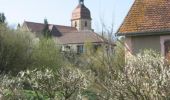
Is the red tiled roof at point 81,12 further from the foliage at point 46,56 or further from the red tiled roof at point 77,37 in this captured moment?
the foliage at point 46,56

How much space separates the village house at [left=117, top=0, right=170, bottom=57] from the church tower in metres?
101

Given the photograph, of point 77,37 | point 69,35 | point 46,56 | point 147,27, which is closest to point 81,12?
point 69,35

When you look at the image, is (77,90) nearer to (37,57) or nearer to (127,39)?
(127,39)

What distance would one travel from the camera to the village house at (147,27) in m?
21.9

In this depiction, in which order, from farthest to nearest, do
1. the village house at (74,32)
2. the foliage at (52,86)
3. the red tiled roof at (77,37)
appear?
1. the red tiled roof at (77,37)
2. the village house at (74,32)
3. the foliage at (52,86)

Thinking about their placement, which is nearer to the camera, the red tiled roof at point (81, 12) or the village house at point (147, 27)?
the village house at point (147, 27)

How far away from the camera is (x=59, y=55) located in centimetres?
3884

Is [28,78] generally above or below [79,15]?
below

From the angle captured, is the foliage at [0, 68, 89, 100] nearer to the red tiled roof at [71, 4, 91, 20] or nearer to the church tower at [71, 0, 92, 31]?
the church tower at [71, 0, 92, 31]

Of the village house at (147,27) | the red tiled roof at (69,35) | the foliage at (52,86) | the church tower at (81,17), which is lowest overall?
the foliage at (52,86)

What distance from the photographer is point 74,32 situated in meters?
91.0

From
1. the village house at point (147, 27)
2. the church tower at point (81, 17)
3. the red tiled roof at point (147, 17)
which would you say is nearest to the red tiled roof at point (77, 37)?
the church tower at point (81, 17)

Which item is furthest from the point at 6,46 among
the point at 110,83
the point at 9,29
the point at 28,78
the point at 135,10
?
the point at 110,83

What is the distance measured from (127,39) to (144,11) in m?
1.78
